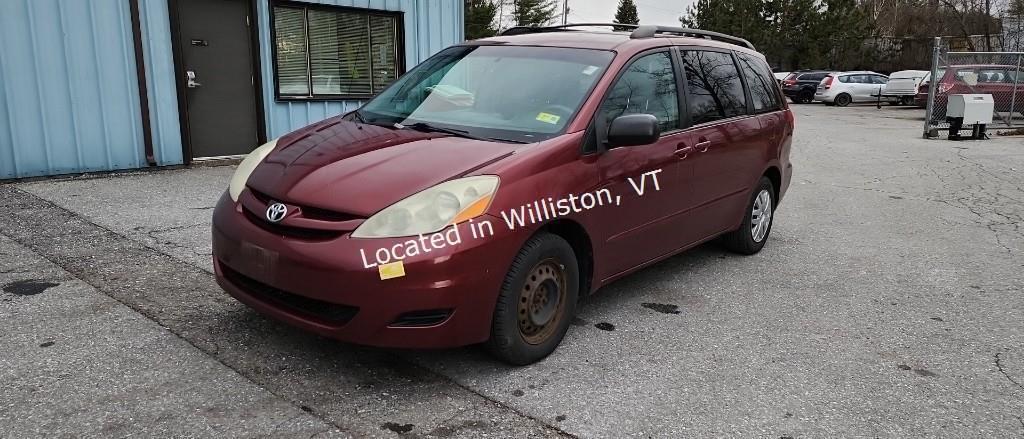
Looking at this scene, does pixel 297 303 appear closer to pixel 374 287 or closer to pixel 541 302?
pixel 374 287

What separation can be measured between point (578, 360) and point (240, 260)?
Result: 1.67 metres

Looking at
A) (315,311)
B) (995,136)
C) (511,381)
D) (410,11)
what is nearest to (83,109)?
(410,11)

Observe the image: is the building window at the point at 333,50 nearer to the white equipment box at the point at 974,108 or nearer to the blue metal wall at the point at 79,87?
the blue metal wall at the point at 79,87

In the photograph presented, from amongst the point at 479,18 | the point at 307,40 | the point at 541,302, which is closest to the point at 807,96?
the point at 479,18

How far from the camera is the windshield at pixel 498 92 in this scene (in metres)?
3.71

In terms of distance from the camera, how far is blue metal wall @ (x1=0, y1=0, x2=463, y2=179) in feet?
23.5

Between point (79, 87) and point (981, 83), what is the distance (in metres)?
17.9

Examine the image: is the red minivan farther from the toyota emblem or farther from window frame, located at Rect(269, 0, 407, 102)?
window frame, located at Rect(269, 0, 407, 102)

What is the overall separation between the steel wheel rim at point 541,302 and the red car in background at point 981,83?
612 inches

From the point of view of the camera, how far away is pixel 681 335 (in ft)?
12.9

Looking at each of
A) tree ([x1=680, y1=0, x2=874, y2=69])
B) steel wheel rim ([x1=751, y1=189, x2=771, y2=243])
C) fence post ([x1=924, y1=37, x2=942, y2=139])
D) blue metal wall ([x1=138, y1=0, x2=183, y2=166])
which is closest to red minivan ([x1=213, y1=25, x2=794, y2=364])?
steel wheel rim ([x1=751, y1=189, x2=771, y2=243])

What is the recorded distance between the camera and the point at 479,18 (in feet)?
135

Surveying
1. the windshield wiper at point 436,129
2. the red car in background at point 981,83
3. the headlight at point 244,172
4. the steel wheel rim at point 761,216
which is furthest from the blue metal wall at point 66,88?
the red car in background at point 981,83

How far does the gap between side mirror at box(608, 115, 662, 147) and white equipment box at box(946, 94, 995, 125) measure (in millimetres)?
14310
